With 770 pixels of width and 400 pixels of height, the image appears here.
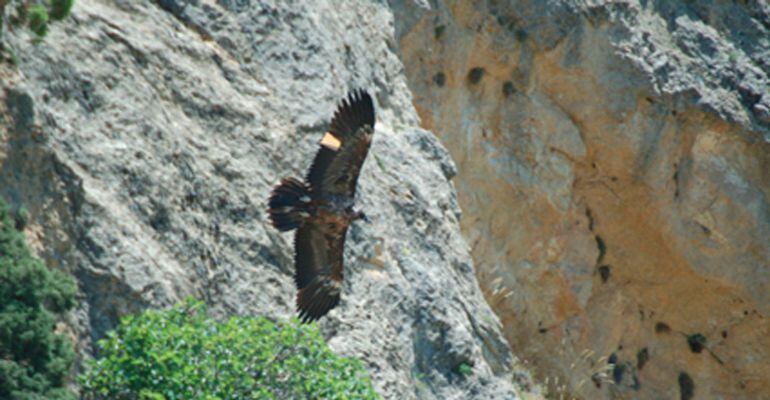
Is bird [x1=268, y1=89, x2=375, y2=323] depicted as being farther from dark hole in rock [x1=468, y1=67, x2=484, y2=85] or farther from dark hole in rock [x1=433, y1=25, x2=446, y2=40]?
dark hole in rock [x1=468, y1=67, x2=484, y2=85]

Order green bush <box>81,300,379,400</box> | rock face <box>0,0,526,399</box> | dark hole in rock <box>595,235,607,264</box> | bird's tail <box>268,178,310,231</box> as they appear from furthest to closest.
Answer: dark hole in rock <box>595,235,607,264</box> → bird's tail <box>268,178,310,231</box> → rock face <box>0,0,526,399</box> → green bush <box>81,300,379,400</box>

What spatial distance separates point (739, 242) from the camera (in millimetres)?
16312

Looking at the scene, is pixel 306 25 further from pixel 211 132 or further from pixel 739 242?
pixel 739 242

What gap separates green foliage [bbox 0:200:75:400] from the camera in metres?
7.09

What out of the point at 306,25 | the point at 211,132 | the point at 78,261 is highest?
the point at 306,25

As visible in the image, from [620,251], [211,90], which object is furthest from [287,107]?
[620,251]

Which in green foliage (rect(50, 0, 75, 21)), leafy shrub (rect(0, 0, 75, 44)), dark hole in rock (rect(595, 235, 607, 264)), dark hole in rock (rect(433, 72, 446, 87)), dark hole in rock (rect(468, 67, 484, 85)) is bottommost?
dark hole in rock (rect(595, 235, 607, 264))

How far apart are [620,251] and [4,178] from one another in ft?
33.5

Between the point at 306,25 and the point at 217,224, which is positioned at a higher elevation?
the point at 306,25

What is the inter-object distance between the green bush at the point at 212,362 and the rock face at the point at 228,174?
543 mm

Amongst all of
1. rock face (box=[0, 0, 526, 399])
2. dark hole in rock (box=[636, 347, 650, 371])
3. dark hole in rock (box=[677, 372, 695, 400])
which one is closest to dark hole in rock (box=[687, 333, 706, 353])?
dark hole in rock (box=[677, 372, 695, 400])

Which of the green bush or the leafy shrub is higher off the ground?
the leafy shrub

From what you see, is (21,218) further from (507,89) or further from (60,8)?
(507,89)

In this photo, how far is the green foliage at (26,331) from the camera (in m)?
7.09
